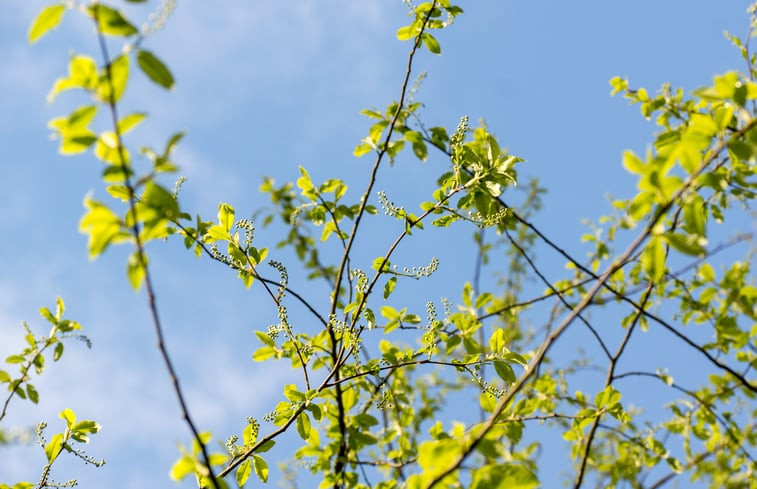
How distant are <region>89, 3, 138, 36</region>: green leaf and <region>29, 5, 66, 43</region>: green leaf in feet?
0.28

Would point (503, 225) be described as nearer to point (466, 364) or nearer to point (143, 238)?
point (466, 364)

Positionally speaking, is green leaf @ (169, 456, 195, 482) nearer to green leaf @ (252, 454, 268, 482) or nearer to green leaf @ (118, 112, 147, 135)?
green leaf @ (118, 112, 147, 135)

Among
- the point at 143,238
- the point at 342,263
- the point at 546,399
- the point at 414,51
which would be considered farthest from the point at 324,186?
the point at 546,399

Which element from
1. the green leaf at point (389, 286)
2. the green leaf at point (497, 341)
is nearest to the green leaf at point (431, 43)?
the green leaf at point (389, 286)

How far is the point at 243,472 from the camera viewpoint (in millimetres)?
2080

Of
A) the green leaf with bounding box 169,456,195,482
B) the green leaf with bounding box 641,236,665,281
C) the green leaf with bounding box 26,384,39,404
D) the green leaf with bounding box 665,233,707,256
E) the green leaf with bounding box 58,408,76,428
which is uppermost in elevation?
the green leaf with bounding box 26,384,39,404

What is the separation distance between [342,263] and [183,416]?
141 centimetres

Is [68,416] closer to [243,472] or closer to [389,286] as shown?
[243,472]

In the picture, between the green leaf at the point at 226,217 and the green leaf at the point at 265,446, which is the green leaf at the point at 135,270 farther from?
the green leaf at the point at 226,217

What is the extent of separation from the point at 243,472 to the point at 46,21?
5.00ft

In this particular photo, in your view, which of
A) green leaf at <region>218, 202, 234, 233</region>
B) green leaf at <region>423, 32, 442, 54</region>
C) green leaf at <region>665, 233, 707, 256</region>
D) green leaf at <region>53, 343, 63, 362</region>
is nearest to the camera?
green leaf at <region>665, 233, 707, 256</region>

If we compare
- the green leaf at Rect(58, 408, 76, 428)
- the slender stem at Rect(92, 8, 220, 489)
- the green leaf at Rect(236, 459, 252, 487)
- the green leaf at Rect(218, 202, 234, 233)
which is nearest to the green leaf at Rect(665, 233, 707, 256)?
the slender stem at Rect(92, 8, 220, 489)

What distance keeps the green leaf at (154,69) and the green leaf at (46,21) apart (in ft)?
0.50

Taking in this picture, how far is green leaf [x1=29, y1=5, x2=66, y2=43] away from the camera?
1.07m
